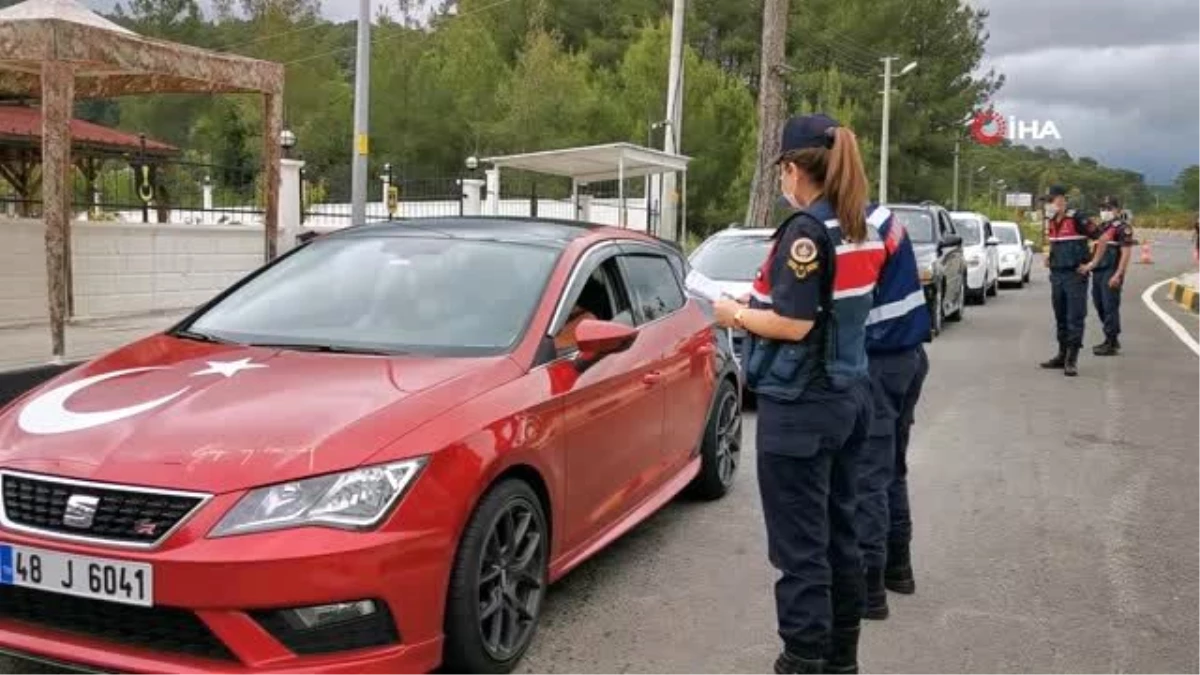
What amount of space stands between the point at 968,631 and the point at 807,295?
5.89 feet

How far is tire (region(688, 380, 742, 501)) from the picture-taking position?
19.4ft

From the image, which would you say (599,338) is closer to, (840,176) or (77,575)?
(840,176)

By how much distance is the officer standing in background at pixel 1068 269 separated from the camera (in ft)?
35.2

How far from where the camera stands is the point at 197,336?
4.36 m

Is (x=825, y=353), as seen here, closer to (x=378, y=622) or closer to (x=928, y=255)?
(x=378, y=622)

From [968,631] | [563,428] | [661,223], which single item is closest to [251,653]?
[563,428]

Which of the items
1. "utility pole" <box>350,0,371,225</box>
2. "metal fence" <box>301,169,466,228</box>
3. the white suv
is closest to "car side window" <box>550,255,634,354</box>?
"utility pole" <box>350,0,371,225</box>

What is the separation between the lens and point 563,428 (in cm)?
399

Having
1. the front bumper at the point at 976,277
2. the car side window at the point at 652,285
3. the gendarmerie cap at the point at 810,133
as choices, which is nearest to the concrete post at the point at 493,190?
the front bumper at the point at 976,277

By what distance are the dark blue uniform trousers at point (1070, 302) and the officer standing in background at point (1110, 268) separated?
70 cm

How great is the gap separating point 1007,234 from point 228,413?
2564 cm

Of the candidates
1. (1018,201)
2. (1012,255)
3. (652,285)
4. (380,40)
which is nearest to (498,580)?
(652,285)

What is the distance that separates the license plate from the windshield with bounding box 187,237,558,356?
1.27m

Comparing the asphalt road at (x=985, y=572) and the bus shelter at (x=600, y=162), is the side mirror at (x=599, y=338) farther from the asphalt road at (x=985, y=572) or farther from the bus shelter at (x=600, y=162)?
the bus shelter at (x=600, y=162)
